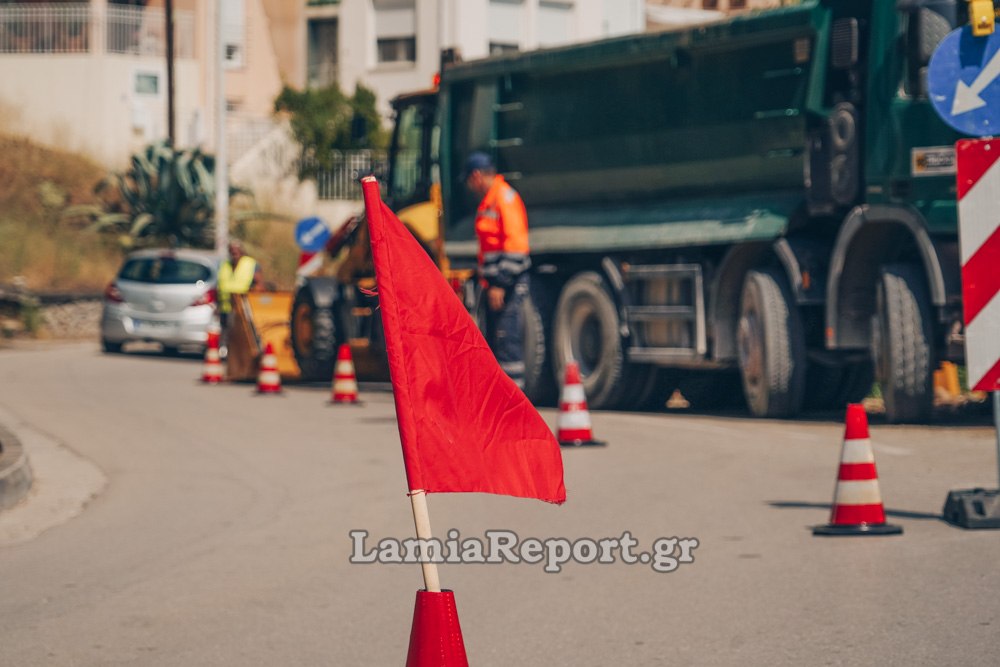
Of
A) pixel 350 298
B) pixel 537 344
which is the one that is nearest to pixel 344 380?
pixel 537 344

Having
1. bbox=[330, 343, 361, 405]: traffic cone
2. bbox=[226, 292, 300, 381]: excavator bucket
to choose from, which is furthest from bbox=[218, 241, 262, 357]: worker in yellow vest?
bbox=[330, 343, 361, 405]: traffic cone

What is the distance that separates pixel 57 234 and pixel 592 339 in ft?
78.5

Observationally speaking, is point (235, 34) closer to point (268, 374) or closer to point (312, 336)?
point (312, 336)

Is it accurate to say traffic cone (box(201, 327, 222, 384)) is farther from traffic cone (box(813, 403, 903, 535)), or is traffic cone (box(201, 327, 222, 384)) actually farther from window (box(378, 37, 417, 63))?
window (box(378, 37, 417, 63))

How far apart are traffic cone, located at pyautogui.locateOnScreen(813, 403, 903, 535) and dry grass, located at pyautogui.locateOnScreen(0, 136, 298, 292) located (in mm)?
26047

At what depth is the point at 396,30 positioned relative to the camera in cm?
4903

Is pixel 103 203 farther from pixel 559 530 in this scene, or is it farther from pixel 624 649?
pixel 624 649

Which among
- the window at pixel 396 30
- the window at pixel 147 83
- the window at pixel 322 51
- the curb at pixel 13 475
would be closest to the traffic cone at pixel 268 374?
the curb at pixel 13 475

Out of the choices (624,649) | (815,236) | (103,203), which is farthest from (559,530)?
(103,203)

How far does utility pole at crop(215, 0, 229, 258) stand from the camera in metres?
32.6

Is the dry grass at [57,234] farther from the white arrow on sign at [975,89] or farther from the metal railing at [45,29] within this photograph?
the white arrow on sign at [975,89]

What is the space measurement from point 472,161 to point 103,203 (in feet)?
88.8

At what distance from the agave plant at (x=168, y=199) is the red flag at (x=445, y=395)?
32491 millimetres

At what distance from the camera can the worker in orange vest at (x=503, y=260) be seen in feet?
45.9
